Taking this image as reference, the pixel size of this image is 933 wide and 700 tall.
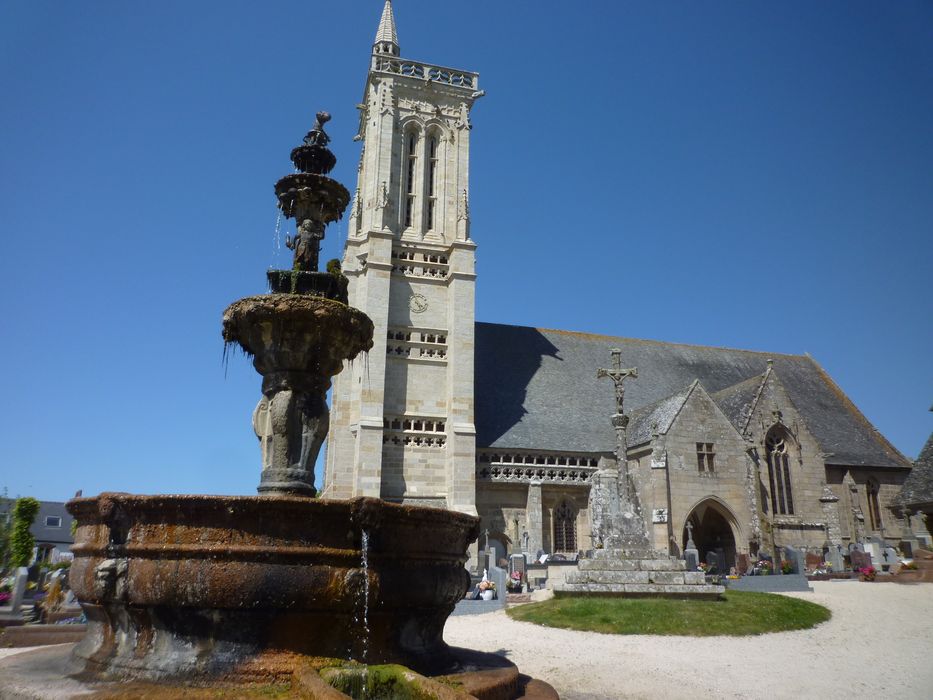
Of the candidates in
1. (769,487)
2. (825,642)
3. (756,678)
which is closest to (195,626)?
(756,678)

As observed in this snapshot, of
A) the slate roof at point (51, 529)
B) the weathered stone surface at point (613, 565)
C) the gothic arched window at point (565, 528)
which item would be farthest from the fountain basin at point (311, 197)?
the slate roof at point (51, 529)

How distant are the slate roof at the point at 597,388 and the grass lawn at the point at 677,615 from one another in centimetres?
1617

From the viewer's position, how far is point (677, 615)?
46.5ft

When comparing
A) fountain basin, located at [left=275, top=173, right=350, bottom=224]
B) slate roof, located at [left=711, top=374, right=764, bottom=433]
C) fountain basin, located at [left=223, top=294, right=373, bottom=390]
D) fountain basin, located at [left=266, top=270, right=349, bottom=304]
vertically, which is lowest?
fountain basin, located at [left=223, top=294, right=373, bottom=390]

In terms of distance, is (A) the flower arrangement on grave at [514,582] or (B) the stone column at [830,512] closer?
(A) the flower arrangement on grave at [514,582]

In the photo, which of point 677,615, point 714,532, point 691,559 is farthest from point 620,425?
point 714,532

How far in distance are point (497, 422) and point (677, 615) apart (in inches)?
758

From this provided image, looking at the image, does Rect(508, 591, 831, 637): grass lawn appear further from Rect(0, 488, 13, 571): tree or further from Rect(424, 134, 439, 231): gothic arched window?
Rect(424, 134, 439, 231): gothic arched window

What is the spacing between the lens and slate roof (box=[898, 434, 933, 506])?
723 inches

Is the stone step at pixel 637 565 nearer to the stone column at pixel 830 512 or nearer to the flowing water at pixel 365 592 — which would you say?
the flowing water at pixel 365 592

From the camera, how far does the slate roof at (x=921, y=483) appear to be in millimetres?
18375

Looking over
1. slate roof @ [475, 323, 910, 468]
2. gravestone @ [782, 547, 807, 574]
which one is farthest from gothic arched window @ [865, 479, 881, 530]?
gravestone @ [782, 547, 807, 574]

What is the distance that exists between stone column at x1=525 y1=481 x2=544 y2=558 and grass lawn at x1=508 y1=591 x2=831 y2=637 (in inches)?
526

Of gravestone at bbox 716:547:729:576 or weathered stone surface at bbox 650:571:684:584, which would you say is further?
gravestone at bbox 716:547:729:576
